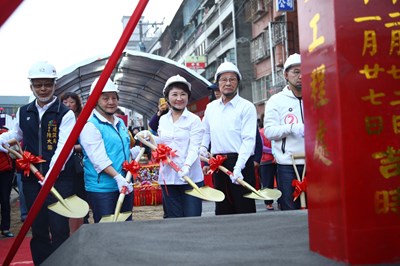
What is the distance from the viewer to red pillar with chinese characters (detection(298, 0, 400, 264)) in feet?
4.62

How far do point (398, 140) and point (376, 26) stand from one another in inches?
12.8

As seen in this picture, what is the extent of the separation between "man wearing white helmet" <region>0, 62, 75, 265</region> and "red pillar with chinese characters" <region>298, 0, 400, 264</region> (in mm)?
2588

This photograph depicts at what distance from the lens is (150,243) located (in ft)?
5.30

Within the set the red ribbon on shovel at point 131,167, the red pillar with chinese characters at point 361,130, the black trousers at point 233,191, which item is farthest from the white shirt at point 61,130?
the red pillar with chinese characters at point 361,130

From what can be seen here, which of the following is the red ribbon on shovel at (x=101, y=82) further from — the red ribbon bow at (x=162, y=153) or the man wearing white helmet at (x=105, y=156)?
the red ribbon bow at (x=162, y=153)

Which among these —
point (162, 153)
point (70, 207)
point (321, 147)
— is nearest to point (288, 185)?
point (162, 153)

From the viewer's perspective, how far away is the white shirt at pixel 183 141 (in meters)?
4.05

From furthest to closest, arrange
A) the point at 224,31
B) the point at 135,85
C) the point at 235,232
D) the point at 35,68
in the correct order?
the point at 224,31
the point at 135,85
the point at 35,68
the point at 235,232

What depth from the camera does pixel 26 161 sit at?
3596 millimetres

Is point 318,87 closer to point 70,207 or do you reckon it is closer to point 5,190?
point 70,207

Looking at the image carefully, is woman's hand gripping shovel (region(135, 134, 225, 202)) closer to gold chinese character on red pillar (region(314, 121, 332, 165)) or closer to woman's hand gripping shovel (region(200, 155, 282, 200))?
woman's hand gripping shovel (region(200, 155, 282, 200))

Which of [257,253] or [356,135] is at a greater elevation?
[356,135]

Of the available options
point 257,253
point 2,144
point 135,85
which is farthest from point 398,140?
point 135,85

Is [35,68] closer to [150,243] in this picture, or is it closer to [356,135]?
[150,243]
